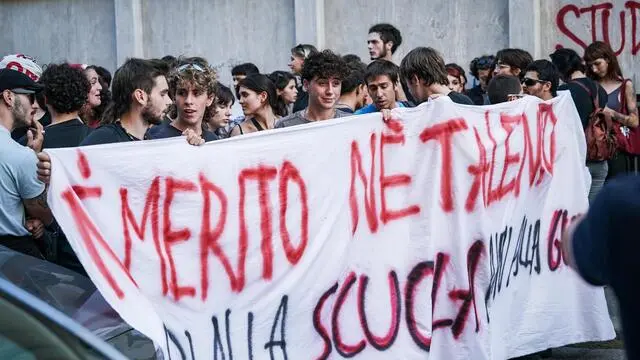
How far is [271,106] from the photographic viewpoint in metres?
9.47

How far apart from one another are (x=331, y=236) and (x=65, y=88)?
1.74 metres

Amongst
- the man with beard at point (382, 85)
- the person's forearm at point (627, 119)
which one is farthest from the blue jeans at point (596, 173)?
the man with beard at point (382, 85)

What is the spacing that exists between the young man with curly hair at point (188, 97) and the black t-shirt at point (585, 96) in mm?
4315

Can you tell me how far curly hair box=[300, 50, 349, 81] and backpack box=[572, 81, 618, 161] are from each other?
9.29 ft

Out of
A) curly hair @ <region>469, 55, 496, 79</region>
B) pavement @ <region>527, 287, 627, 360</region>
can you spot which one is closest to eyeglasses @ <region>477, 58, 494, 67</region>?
curly hair @ <region>469, 55, 496, 79</region>

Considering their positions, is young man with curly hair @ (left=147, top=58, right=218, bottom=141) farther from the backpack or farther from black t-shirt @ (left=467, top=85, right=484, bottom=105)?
black t-shirt @ (left=467, top=85, right=484, bottom=105)

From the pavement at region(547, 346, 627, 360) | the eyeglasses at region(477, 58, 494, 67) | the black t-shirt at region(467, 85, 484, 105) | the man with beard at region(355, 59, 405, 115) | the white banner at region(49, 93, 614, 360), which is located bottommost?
the pavement at region(547, 346, 627, 360)

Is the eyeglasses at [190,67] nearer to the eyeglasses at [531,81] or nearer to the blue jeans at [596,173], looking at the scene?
the eyeglasses at [531,81]

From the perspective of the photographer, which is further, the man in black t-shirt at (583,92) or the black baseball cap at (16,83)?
the man in black t-shirt at (583,92)

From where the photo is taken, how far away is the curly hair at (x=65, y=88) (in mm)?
7061

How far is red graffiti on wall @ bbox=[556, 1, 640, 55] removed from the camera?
44.6 ft

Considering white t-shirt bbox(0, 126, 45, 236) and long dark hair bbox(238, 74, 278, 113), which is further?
long dark hair bbox(238, 74, 278, 113)

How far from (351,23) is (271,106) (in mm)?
5732

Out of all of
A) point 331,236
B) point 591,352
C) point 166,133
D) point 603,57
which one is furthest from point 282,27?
point 331,236
